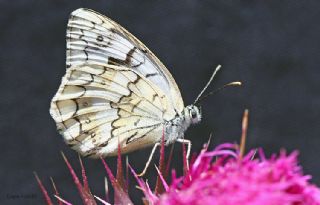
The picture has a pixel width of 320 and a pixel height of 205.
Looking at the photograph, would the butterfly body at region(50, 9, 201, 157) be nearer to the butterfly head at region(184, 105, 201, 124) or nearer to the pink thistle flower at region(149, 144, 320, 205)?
the butterfly head at region(184, 105, 201, 124)

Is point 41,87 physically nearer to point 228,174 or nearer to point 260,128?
point 260,128

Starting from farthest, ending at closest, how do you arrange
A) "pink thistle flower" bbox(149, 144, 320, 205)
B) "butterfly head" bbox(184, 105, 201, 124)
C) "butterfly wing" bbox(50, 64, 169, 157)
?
"butterfly head" bbox(184, 105, 201, 124)
"butterfly wing" bbox(50, 64, 169, 157)
"pink thistle flower" bbox(149, 144, 320, 205)

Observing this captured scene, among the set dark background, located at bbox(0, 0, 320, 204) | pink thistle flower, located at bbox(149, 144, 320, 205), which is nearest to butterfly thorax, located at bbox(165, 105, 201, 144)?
pink thistle flower, located at bbox(149, 144, 320, 205)

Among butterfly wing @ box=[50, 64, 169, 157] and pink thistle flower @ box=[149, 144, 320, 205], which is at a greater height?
butterfly wing @ box=[50, 64, 169, 157]

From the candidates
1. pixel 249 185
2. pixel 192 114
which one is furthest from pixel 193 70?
pixel 249 185

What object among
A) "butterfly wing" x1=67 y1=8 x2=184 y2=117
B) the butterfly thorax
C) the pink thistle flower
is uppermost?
"butterfly wing" x1=67 y1=8 x2=184 y2=117

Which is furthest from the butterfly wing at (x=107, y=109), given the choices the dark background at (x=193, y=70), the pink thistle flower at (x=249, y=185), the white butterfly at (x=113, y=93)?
the dark background at (x=193, y=70)

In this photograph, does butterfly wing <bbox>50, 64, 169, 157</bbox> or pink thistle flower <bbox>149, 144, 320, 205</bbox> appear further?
butterfly wing <bbox>50, 64, 169, 157</bbox>

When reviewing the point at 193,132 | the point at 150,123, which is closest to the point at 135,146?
the point at 150,123

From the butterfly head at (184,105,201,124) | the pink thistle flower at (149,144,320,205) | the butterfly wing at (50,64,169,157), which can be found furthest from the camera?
the butterfly head at (184,105,201,124)
